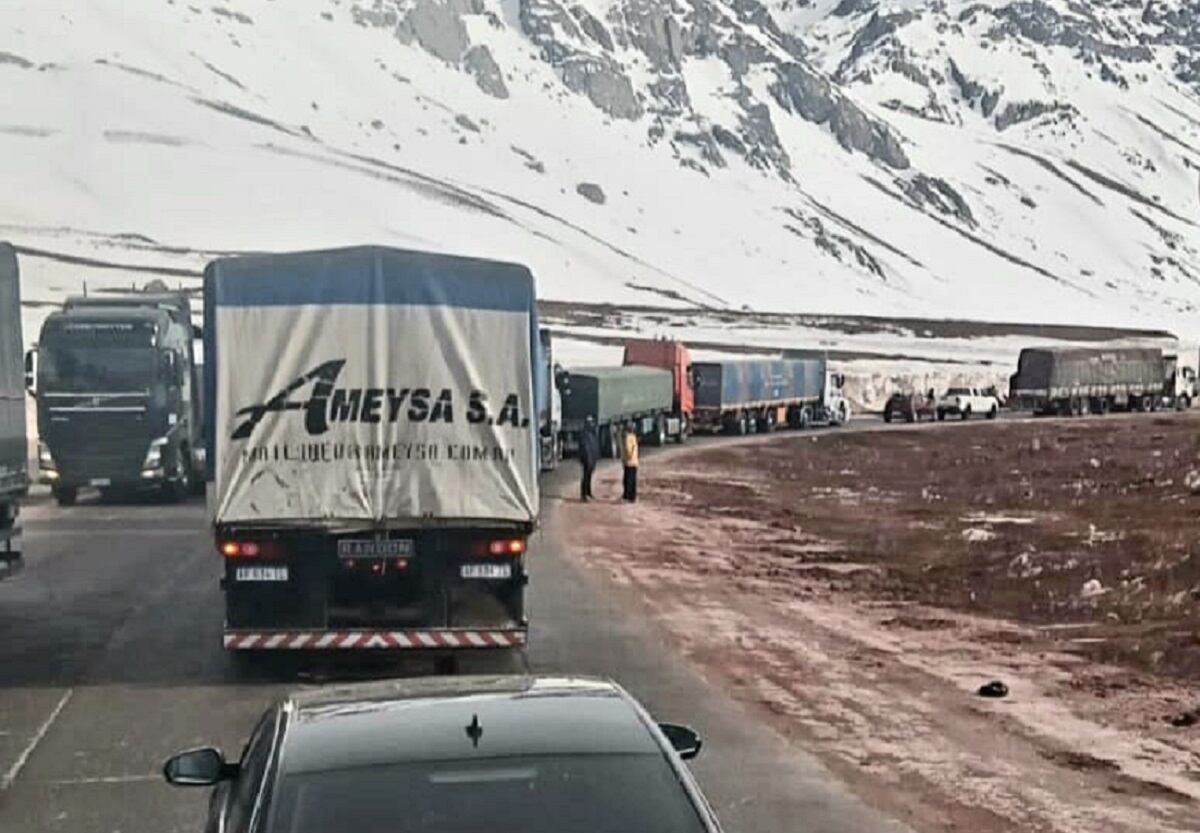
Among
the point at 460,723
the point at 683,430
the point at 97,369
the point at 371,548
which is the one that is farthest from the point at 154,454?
the point at 683,430

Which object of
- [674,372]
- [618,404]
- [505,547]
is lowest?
[618,404]

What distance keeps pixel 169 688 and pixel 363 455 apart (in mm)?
2225

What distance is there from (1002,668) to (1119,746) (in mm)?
3594

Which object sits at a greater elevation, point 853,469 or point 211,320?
point 211,320

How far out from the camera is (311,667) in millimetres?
16016

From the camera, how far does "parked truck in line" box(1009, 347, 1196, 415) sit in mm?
86312

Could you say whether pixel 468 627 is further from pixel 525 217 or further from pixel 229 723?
pixel 525 217

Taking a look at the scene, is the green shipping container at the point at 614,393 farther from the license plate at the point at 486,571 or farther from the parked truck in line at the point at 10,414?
the license plate at the point at 486,571

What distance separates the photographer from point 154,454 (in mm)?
33500

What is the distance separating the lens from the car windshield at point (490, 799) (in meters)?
4.86

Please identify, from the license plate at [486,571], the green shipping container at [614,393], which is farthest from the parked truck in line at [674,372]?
the license plate at [486,571]

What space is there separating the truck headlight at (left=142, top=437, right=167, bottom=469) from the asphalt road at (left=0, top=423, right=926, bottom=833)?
7.83 m

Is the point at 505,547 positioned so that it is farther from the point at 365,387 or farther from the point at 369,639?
the point at 365,387

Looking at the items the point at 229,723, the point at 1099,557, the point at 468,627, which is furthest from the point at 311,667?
the point at 1099,557
